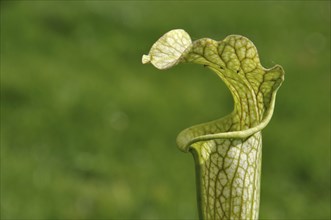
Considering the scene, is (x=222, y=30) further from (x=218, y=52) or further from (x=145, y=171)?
(x=218, y=52)

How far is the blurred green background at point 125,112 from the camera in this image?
3312mm

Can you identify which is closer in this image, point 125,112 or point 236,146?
point 236,146

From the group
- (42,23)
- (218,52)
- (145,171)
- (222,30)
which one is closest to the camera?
(218,52)

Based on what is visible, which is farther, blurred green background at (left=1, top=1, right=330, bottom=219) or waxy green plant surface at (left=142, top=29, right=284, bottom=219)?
blurred green background at (left=1, top=1, right=330, bottom=219)

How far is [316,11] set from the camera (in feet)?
21.7

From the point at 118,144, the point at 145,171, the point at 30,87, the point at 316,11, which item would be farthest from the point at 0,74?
the point at 316,11

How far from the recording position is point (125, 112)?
4.16m

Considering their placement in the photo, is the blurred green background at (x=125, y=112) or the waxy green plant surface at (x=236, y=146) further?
the blurred green background at (x=125, y=112)

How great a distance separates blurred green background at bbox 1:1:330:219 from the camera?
331 cm

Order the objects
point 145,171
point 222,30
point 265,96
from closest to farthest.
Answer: point 265,96 < point 145,171 < point 222,30

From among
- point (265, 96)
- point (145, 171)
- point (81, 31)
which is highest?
point (81, 31)

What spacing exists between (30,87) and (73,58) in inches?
26.3

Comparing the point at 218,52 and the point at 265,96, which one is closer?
the point at 218,52

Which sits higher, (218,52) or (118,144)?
(218,52)
